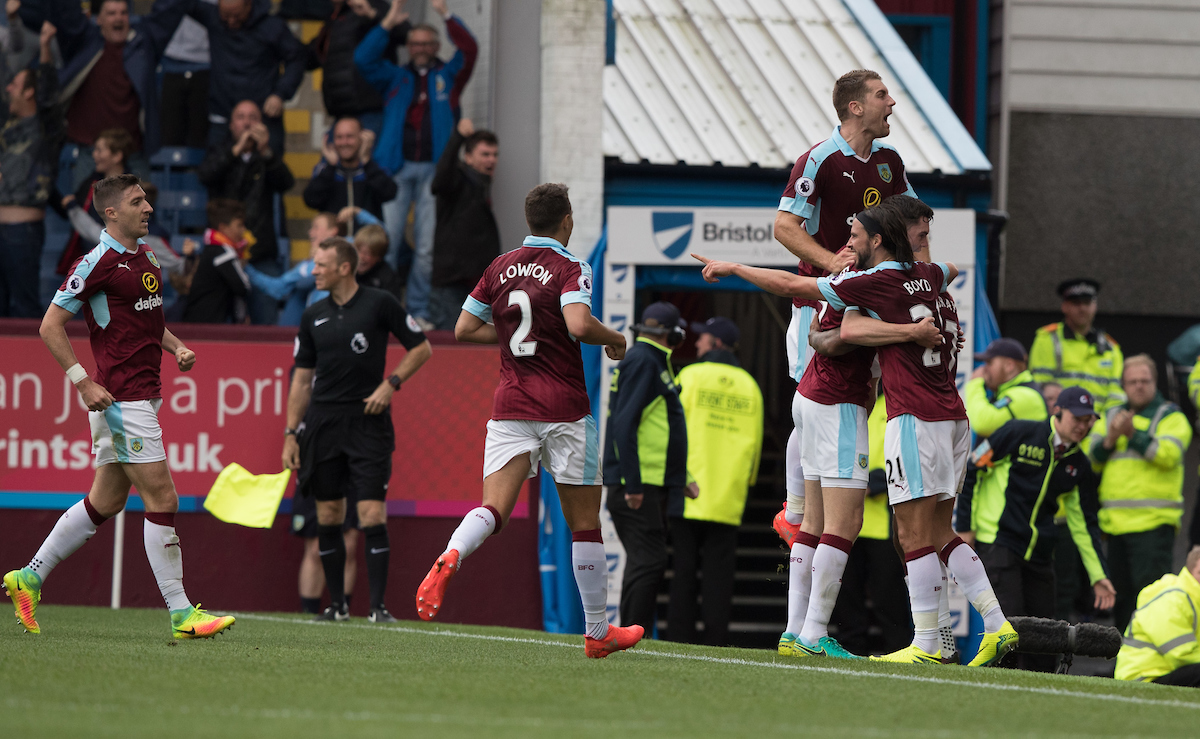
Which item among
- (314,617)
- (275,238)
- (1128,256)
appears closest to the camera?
(314,617)

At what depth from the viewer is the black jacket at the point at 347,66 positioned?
13.8m

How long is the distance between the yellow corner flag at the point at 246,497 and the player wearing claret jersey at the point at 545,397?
4773 mm

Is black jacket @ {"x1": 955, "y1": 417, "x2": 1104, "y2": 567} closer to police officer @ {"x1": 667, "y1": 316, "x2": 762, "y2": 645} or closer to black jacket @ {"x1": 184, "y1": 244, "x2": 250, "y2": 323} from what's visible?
police officer @ {"x1": 667, "y1": 316, "x2": 762, "y2": 645}

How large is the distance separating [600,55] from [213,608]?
5.87 metres

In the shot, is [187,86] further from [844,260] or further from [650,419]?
[844,260]

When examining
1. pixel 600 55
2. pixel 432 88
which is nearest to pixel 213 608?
pixel 432 88

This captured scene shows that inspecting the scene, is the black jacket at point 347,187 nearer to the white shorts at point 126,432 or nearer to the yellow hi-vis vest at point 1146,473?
the white shorts at point 126,432

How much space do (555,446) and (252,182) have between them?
6802mm

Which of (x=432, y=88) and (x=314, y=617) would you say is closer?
(x=314, y=617)

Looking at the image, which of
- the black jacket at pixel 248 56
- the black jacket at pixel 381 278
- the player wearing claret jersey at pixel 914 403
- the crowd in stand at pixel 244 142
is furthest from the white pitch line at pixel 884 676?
the black jacket at pixel 248 56

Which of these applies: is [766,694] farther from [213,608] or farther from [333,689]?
[213,608]

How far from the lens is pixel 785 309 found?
17.5 metres

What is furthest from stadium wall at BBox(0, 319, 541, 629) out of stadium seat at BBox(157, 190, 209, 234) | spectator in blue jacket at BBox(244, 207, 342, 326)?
stadium seat at BBox(157, 190, 209, 234)

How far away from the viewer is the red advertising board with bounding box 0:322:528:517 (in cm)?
1215
